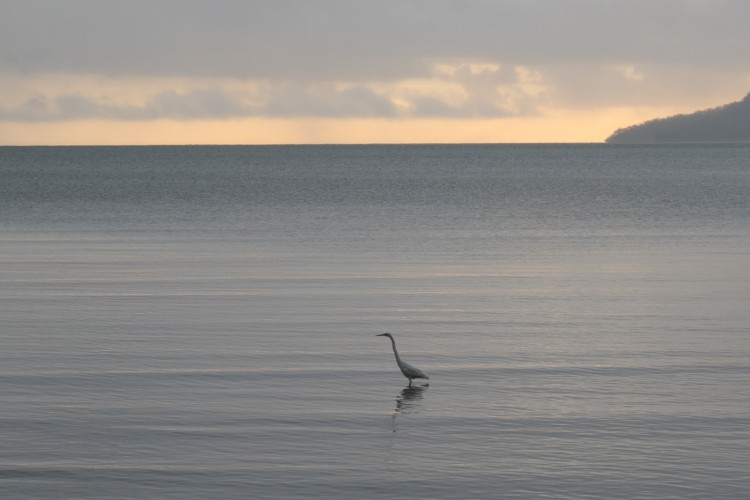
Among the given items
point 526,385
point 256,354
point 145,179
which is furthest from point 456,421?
point 145,179

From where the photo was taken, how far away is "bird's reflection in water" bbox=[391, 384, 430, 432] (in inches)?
808

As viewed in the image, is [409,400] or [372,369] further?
[372,369]

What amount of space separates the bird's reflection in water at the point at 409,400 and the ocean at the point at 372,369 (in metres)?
0.06

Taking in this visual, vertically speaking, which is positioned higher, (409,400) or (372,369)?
(372,369)

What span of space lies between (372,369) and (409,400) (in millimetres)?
2725

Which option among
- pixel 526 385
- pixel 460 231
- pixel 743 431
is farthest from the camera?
pixel 460 231

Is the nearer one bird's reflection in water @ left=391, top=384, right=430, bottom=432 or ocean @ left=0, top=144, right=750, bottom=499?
ocean @ left=0, top=144, right=750, bottom=499

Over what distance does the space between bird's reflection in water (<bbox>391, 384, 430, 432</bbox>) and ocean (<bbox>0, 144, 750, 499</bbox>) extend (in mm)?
63

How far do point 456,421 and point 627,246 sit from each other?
33.0m

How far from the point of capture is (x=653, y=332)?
91.9ft

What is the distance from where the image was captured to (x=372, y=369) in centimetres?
2388

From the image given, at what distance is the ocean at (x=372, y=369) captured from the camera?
17.1 meters

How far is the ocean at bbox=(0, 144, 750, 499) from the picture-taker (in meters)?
17.1

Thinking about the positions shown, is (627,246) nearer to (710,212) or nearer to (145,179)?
(710,212)
